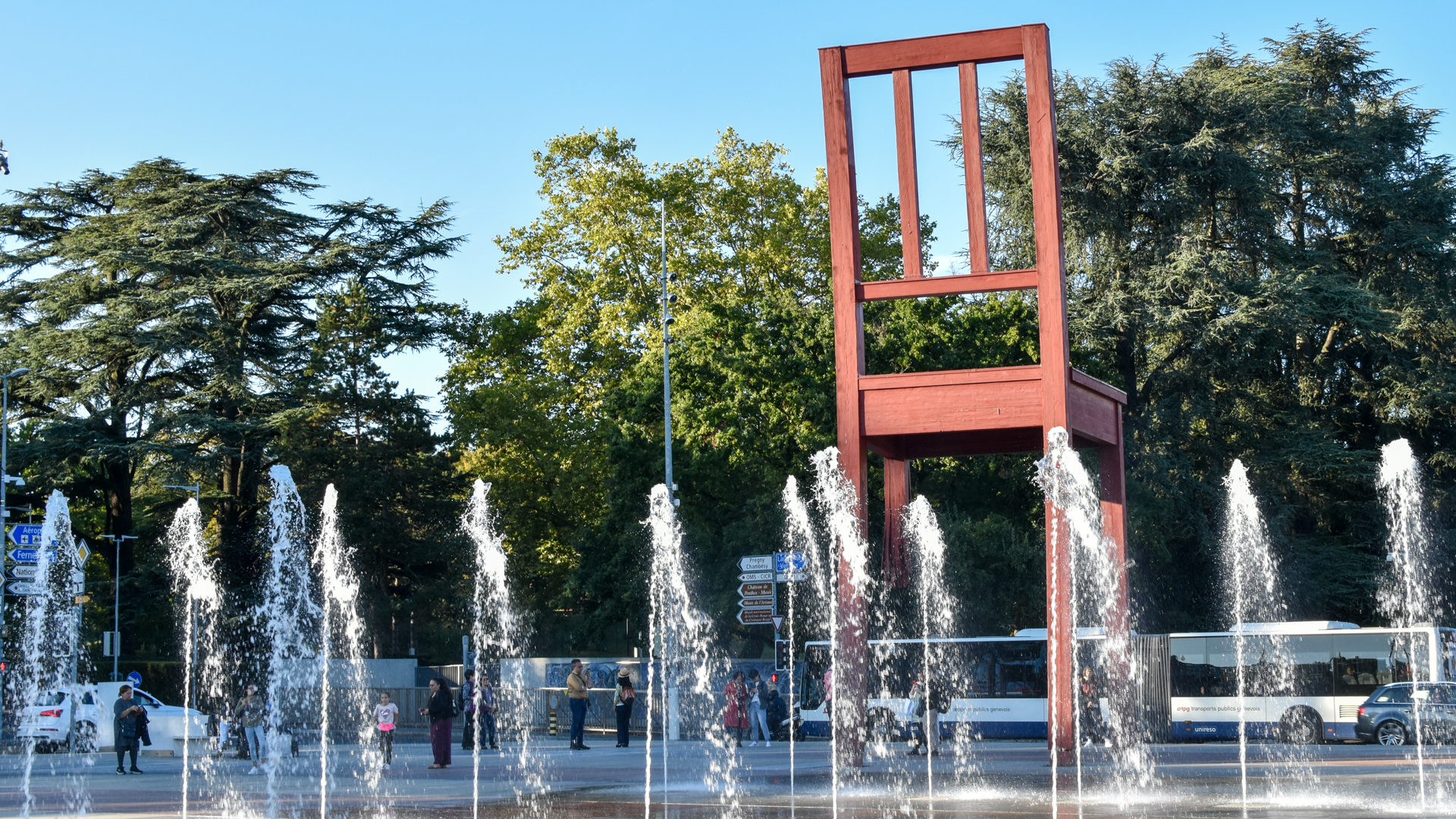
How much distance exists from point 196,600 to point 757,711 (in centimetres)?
2215

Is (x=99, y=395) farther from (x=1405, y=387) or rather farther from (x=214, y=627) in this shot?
(x=1405, y=387)

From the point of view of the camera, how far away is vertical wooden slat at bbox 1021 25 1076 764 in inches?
845

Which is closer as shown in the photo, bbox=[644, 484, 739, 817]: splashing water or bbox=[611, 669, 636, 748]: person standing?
bbox=[611, 669, 636, 748]: person standing

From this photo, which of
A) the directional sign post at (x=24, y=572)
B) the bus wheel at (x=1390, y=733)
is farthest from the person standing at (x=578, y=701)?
the bus wheel at (x=1390, y=733)

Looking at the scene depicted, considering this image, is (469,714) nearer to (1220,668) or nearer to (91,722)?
(91,722)

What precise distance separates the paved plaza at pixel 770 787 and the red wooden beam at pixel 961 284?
22.1ft

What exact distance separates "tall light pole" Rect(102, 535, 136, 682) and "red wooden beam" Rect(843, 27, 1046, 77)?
31.4m

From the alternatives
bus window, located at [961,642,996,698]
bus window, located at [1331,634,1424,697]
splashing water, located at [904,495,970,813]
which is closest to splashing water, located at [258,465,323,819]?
splashing water, located at [904,495,970,813]

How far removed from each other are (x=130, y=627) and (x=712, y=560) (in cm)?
2153

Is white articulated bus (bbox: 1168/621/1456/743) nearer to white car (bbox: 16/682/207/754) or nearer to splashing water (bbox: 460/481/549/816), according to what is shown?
splashing water (bbox: 460/481/549/816)

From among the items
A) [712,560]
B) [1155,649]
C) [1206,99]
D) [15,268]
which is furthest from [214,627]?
[1206,99]

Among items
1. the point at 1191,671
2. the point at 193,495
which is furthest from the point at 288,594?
the point at 1191,671

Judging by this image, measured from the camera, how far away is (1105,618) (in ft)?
82.2

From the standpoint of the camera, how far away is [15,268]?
4869 cm
